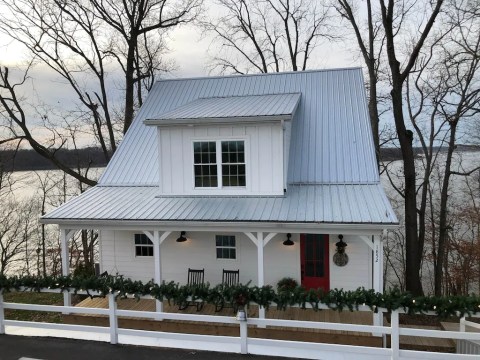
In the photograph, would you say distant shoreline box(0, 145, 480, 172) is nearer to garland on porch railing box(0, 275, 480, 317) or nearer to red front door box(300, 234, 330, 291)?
red front door box(300, 234, 330, 291)

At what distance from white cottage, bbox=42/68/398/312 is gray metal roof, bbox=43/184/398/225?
27 mm

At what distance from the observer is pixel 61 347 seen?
6.48m

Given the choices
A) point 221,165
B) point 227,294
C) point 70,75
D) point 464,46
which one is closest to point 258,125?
point 221,165

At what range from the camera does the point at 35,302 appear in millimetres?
13195

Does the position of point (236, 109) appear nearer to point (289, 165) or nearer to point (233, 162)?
point (233, 162)

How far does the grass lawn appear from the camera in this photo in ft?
37.5

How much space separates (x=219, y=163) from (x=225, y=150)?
375 millimetres

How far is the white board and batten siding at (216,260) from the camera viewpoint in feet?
30.8

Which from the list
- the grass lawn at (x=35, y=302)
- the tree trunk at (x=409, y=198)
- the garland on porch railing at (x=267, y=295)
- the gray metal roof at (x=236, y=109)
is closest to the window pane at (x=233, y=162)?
the gray metal roof at (x=236, y=109)

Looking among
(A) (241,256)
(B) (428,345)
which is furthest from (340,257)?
(B) (428,345)

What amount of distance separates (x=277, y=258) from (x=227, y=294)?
366 cm

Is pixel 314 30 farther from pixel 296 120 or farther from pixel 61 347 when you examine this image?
pixel 61 347

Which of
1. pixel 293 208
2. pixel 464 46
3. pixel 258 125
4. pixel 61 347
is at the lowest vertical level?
pixel 61 347

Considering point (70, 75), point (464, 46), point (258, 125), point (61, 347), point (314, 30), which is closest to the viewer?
point (61, 347)
